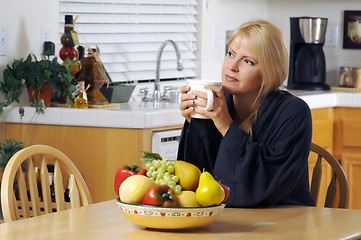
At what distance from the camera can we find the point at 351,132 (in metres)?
3.86

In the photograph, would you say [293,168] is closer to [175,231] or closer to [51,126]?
[175,231]

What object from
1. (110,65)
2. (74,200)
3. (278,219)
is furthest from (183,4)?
(278,219)

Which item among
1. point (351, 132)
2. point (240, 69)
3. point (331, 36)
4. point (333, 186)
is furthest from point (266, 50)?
point (331, 36)

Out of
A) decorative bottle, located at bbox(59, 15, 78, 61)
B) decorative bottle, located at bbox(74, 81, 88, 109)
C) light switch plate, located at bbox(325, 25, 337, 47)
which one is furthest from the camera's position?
light switch plate, located at bbox(325, 25, 337, 47)

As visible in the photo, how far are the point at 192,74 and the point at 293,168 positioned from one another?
252 cm

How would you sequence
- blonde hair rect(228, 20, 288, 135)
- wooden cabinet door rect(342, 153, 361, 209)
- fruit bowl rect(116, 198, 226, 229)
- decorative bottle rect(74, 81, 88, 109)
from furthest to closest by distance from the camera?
wooden cabinet door rect(342, 153, 361, 209) < decorative bottle rect(74, 81, 88, 109) < blonde hair rect(228, 20, 288, 135) < fruit bowl rect(116, 198, 226, 229)

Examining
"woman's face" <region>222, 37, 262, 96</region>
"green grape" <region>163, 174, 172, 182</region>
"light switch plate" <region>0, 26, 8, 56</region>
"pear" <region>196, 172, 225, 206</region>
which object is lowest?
"pear" <region>196, 172, 225, 206</region>

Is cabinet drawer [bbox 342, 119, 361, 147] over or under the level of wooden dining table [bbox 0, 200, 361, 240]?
under

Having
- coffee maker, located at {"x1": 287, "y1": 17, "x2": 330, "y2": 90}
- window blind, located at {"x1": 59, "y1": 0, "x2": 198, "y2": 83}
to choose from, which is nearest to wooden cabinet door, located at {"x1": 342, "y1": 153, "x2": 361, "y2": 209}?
coffee maker, located at {"x1": 287, "y1": 17, "x2": 330, "y2": 90}

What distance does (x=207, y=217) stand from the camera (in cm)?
140

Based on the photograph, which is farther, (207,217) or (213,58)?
(213,58)

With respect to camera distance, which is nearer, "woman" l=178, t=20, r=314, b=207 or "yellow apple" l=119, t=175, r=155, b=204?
"yellow apple" l=119, t=175, r=155, b=204

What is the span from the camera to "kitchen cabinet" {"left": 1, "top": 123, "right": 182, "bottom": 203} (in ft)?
8.97

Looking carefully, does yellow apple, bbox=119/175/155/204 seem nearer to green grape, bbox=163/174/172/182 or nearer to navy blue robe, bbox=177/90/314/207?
green grape, bbox=163/174/172/182
